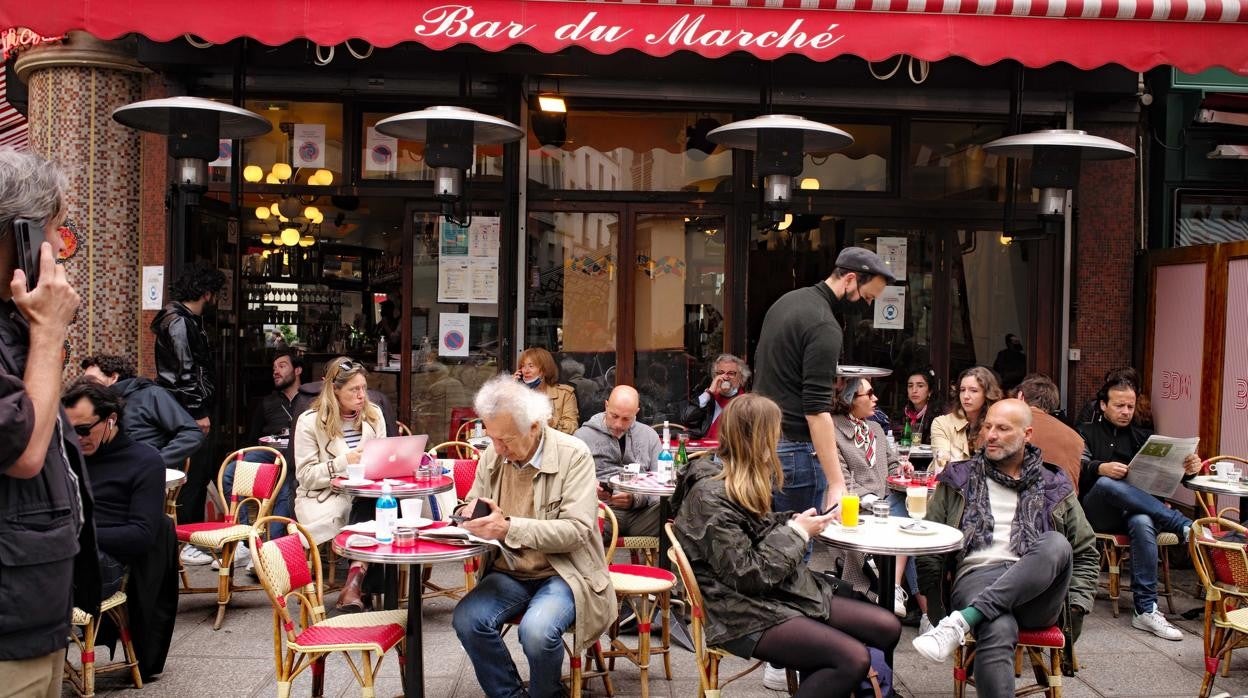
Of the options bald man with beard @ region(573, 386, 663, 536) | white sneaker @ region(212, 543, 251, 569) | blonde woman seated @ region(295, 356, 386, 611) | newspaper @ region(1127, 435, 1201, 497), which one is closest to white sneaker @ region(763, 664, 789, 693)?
bald man with beard @ region(573, 386, 663, 536)

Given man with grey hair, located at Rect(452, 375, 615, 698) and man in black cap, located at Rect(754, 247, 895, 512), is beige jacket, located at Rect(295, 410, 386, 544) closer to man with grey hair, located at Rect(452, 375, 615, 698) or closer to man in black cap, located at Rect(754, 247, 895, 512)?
man with grey hair, located at Rect(452, 375, 615, 698)

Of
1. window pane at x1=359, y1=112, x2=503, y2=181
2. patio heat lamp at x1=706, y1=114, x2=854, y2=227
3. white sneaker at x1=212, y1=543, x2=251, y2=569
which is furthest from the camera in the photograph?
window pane at x1=359, y1=112, x2=503, y2=181

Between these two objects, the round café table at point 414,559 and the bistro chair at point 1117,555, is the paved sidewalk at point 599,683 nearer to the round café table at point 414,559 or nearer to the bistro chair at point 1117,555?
the bistro chair at point 1117,555

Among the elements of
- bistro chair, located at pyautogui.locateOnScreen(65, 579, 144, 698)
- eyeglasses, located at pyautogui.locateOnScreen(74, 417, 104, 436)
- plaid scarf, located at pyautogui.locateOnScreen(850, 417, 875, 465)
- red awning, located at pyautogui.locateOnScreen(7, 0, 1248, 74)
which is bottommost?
bistro chair, located at pyautogui.locateOnScreen(65, 579, 144, 698)

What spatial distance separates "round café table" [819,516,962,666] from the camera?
4.31 m

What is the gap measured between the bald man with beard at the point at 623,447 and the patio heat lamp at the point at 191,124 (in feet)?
11.1

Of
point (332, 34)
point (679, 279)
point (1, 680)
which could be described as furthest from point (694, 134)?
point (1, 680)

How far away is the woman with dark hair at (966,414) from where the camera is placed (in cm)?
656

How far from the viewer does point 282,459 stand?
6871 millimetres

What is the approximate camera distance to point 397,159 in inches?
352

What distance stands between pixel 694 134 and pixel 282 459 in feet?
14.9

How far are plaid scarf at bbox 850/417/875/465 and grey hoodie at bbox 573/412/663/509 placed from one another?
135cm

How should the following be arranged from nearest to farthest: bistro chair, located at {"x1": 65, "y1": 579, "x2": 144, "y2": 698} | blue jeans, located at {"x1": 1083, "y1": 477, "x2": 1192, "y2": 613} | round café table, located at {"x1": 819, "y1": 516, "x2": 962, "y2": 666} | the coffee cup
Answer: round café table, located at {"x1": 819, "y1": 516, "x2": 962, "y2": 666}, bistro chair, located at {"x1": 65, "y1": 579, "x2": 144, "y2": 698}, the coffee cup, blue jeans, located at {"x1": 1083, "y1": 477, "x2": 1192, "y2": 613}

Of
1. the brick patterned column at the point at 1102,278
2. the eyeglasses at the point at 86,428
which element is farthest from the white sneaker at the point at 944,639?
the brick patterned column at the point at 1102,278
